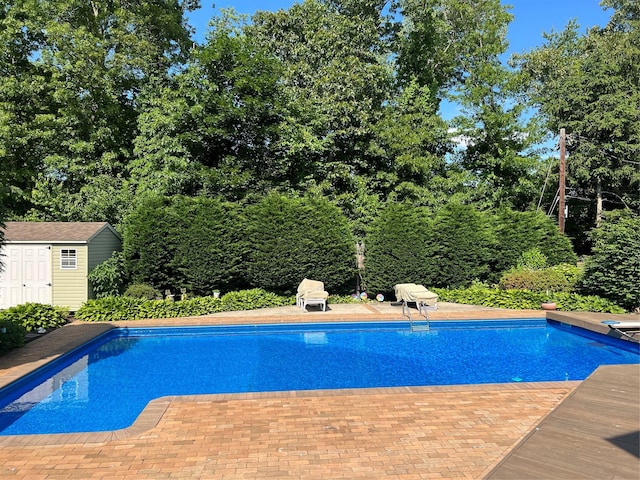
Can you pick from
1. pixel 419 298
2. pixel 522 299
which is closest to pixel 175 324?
pixel 419 298

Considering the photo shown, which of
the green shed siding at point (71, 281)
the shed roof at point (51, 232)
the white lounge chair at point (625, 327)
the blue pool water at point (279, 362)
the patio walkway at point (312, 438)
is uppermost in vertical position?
the shed roof at point (51, 232)

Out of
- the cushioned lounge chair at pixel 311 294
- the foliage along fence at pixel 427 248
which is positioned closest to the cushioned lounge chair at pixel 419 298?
the foliage along fence at pixel 427 248

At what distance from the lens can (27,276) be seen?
1313 cm

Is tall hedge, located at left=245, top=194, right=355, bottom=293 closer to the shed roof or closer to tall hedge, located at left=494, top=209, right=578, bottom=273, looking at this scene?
the shed roof

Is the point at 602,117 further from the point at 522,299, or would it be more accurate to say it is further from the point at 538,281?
the point at 522,299

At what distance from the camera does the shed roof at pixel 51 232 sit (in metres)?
13.1

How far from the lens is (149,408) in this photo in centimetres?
586

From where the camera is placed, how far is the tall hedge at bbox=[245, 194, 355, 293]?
14.6m

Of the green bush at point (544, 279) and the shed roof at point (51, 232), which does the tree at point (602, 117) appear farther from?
the shed roof at point (51, 232)

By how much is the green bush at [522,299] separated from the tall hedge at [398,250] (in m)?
1.18

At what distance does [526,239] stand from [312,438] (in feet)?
47.3

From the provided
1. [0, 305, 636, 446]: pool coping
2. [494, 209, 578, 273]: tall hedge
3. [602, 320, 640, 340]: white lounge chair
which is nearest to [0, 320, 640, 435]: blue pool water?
[0, 305, 636, 446]: pool coping

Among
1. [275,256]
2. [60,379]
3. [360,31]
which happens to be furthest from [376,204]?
[60,379]

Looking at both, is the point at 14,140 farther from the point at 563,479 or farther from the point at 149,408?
the point at 563,479
